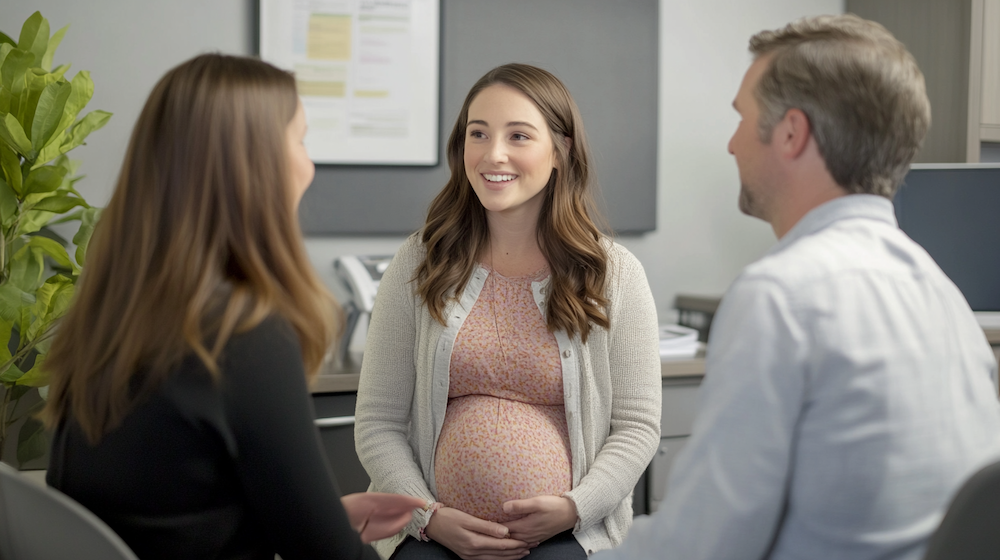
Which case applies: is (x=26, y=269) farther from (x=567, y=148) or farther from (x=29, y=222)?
(x=567, y=148)

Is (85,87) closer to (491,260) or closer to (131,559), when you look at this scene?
(491,260)

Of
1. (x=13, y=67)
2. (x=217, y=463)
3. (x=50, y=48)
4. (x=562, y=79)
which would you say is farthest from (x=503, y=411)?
(x=562, y=79)

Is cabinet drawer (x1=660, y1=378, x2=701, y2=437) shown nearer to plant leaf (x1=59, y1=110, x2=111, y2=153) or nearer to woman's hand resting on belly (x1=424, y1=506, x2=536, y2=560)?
woman's hand resting on belly (x1=424, y1=506, x2=536, y2=560)

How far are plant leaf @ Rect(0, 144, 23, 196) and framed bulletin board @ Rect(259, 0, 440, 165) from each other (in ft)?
2.89

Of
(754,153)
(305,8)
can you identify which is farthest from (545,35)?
(754,153)

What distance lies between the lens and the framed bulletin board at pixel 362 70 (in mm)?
2445

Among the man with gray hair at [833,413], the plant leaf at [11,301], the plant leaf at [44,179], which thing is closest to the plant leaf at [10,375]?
the plant leaf at [11,301]

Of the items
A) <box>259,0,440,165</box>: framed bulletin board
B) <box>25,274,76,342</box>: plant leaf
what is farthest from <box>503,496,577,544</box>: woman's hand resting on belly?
<box>259,0,440,165</box>: framed bulletin board

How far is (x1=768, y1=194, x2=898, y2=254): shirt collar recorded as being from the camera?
0.88m

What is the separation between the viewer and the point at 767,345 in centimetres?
75

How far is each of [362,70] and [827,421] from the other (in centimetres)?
207

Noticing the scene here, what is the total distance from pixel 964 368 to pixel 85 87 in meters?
1.83

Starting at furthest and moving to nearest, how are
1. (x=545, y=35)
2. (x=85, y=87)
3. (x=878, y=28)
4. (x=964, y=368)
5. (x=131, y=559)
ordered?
1. (x=545, y=35)
2. (x=85, y=87)
3. (x=878, y=28)
4. (x=964, y=368)
5. (x=131, y=559)

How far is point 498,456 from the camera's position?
4.54 ft
